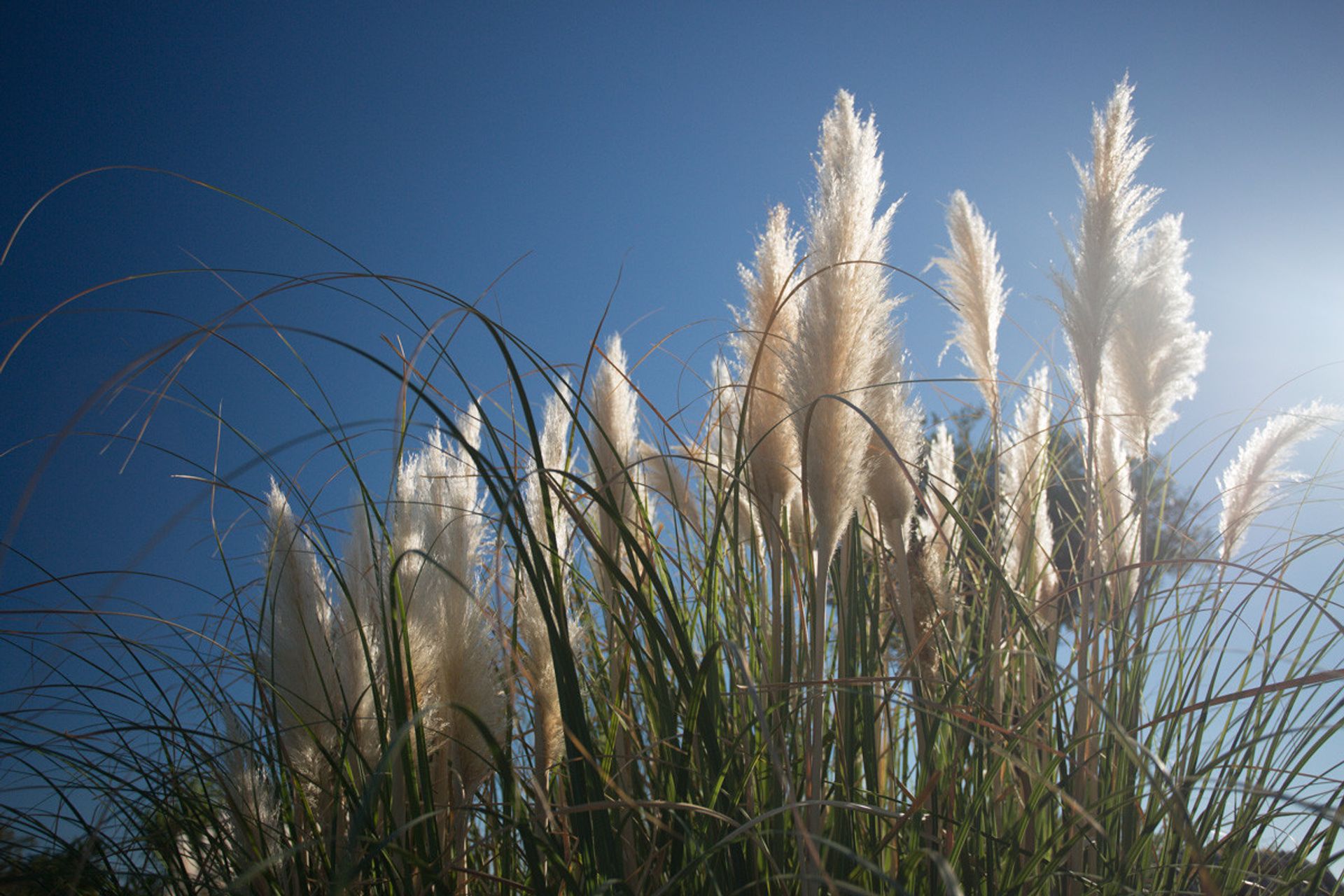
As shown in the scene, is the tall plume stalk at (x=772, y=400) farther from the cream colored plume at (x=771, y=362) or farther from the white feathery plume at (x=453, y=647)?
the white feathery plume at (x=453, y=647)

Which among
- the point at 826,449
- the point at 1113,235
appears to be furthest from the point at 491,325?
the point at 1113,235

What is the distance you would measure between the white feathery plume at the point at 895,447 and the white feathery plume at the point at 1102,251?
59 cm

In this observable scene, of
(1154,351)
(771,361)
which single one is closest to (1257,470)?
(1154,351)

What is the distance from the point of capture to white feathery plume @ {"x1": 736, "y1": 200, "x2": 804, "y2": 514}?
6.91ft

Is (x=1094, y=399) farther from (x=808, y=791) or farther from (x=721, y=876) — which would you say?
(x=721, y=876)

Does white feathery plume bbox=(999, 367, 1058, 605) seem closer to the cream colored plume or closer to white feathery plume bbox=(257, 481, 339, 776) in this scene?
the cream colored plume

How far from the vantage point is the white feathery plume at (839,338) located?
1832 mm

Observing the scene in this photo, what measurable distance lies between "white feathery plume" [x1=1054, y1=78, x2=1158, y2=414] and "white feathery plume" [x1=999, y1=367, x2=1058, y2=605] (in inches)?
12.8

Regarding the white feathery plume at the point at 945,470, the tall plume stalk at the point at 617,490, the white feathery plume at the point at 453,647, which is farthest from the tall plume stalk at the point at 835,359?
the white feathery plume at the point at 945,470

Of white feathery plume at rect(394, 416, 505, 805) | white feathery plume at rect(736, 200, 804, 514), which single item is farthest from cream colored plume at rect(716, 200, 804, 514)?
white feathery plume at rect(394, 416, 505, 805)

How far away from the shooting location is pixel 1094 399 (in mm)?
2559

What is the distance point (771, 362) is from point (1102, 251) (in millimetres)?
1184

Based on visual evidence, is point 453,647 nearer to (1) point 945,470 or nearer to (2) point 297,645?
(2) point 297,645

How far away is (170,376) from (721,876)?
176 centimetres
